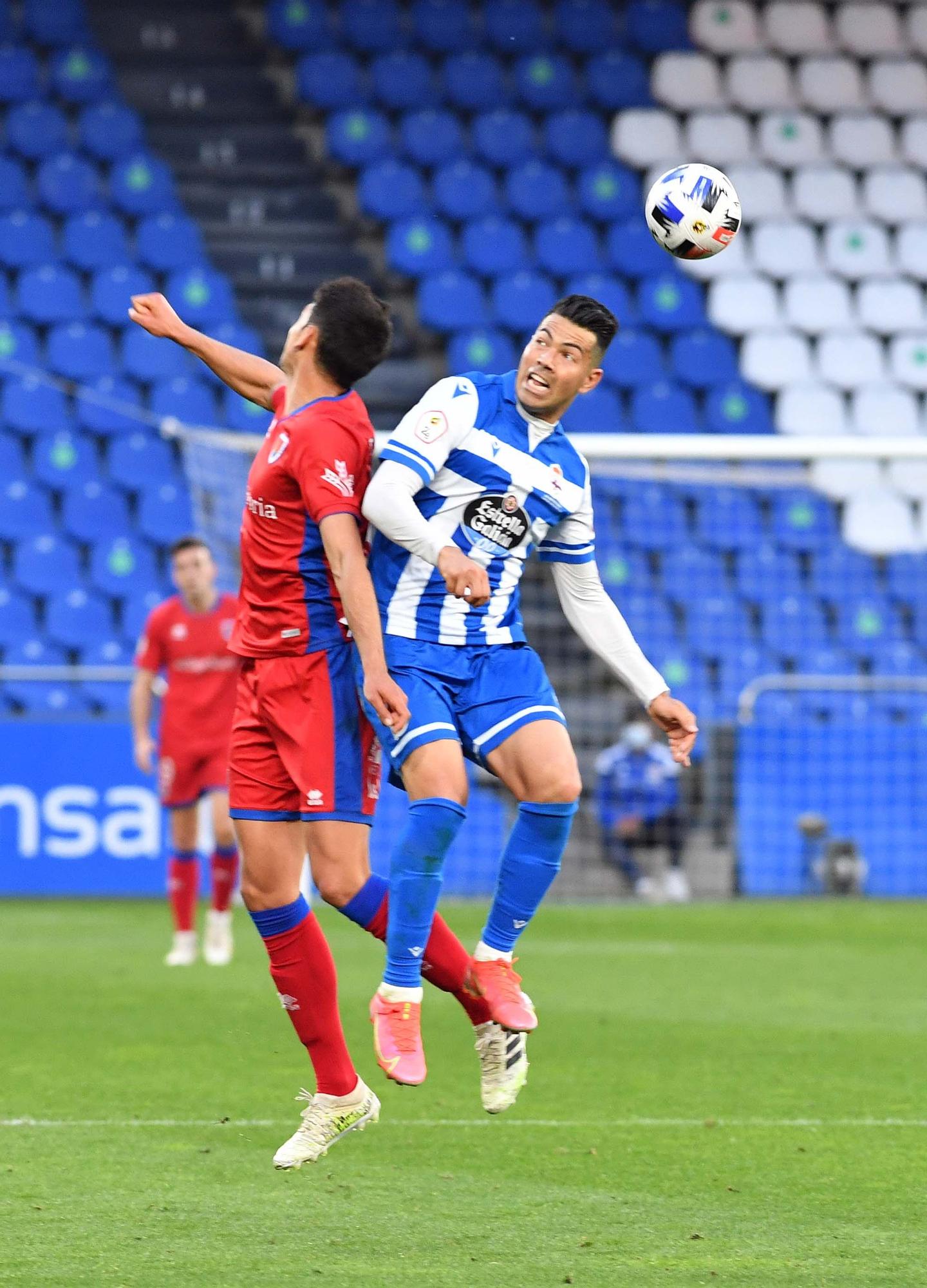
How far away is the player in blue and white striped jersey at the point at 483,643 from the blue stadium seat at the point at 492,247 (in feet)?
39.3

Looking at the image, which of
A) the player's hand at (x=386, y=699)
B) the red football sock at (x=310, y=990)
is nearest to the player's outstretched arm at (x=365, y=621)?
the player's hand at (x=386, y=699)

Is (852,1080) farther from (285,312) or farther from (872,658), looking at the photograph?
(285,312)

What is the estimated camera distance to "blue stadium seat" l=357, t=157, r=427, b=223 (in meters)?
17.4

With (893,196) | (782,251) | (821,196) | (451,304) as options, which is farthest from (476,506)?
(893,196)

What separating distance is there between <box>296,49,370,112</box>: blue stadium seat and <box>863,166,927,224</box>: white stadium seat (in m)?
4.91

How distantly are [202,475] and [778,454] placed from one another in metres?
4.24

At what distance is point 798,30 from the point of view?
61.2ft

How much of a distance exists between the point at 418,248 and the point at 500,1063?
13.0 metres

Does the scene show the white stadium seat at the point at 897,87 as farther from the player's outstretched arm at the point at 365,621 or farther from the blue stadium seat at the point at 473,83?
the player's outstretched arm at the point at 365,621

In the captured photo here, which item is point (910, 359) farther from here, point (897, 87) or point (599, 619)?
point (599, 619)

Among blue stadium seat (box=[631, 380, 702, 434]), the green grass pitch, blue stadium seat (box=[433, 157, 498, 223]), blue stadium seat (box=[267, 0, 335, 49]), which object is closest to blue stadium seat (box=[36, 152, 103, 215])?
blue stadium seat (box=[267, 0, 335, 49])

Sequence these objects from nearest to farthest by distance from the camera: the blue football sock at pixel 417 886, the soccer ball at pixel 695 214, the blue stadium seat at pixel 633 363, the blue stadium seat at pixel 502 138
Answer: the blue football sock at pixel 417 886, the soccer ball at pixel 695 214, the blue stadium seat at pixel 633 363, the blue stadium seat at pixel 502 138

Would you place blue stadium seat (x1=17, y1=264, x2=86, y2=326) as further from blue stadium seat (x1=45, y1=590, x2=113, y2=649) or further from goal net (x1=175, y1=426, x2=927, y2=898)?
blue stadium seat (x1=45, y1=590, x2=113, y2=649)

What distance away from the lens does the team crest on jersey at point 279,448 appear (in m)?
5.18
